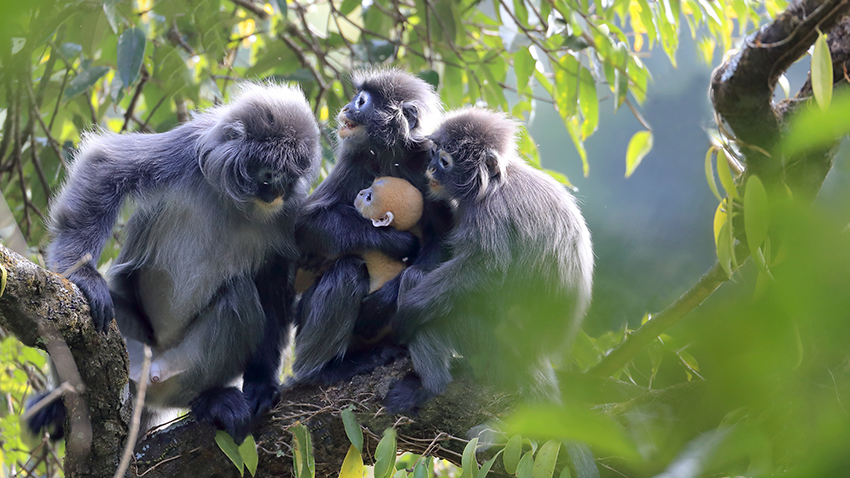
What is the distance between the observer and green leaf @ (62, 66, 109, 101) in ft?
9.33

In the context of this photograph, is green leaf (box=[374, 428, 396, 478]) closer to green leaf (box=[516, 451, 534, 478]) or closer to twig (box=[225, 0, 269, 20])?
green leaf (box=[516, 451, 534, 478])

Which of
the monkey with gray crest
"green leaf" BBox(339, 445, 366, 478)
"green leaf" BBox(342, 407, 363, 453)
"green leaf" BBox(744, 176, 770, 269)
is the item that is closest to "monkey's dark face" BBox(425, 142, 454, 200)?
the monkey with gray crest

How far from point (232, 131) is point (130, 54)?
627mm

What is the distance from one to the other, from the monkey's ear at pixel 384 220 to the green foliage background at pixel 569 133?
814 millimetres

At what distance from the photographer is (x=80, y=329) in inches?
66.5

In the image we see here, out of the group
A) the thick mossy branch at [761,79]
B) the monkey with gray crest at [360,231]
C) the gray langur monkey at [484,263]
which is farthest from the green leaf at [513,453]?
the monkey with gray crest at [360,231]

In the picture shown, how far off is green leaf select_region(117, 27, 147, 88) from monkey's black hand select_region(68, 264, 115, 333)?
3.19ft

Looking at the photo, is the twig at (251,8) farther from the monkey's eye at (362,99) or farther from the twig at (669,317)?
the twig at (669,317)

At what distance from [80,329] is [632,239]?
167 cm

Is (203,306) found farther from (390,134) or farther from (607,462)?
(607,462)

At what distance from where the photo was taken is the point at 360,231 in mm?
2615

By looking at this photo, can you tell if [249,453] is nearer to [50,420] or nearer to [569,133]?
[50,420]

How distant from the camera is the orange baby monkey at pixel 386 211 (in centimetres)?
265

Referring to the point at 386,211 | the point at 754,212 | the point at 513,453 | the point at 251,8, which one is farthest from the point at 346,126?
the point at 754,212
